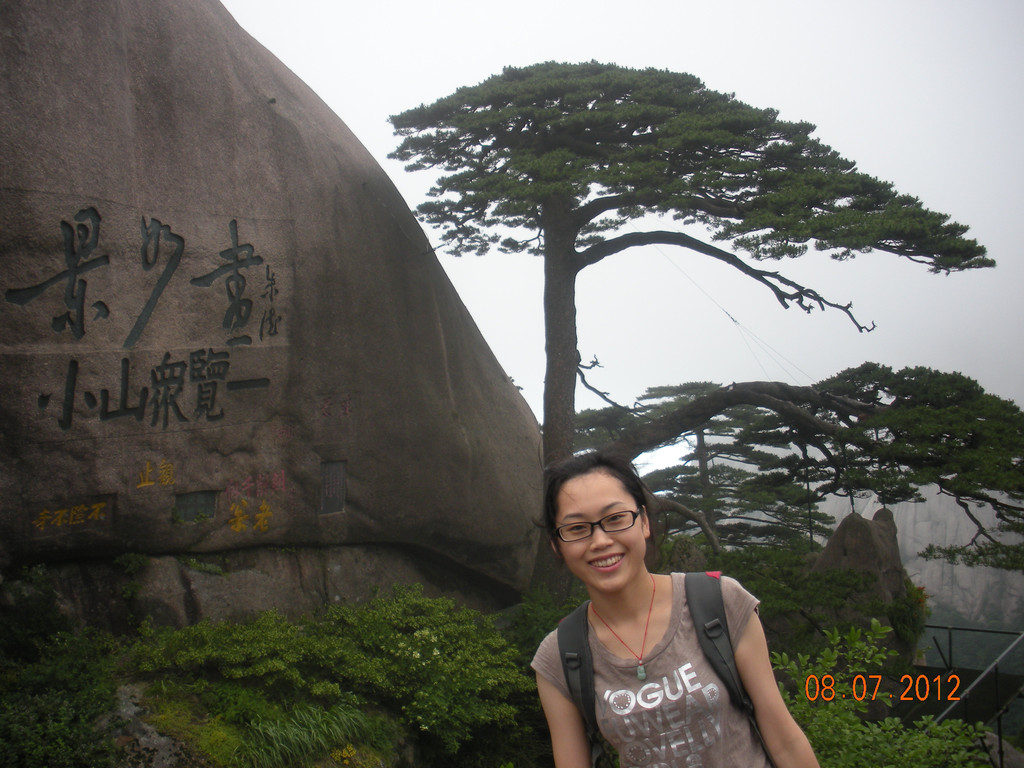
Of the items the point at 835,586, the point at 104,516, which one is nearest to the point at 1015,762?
the point at 835,586

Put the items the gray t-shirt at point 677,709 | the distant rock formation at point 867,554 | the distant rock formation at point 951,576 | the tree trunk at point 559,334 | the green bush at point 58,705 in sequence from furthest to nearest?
the distant rock formation at point 951,576 → the distant rock formation at point 867,554 → the tree trunk at point 559,334 → the green bush at point 58,705 → the gray t-shirt at point 677,709

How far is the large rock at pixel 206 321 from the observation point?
4531 mm

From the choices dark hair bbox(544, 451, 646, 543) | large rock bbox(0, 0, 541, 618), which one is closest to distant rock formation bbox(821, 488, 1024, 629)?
large rock bbox(0, 0, 541, 618)

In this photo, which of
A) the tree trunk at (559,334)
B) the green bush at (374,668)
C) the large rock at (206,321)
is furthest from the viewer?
the tree trunk at (559,334)

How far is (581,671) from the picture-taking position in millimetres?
1553

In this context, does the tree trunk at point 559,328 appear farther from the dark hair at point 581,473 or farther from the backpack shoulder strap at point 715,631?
the backpack shoulder strap at point 715,631

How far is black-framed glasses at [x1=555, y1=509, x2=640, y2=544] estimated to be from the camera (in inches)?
62.7

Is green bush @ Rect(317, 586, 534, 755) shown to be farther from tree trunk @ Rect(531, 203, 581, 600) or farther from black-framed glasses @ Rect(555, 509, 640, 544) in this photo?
black-framed glasses @ Rect(555, 509, 640, 544)

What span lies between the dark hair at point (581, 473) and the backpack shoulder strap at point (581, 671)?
20 cm

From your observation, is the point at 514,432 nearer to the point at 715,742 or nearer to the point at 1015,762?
the point at 1015,762

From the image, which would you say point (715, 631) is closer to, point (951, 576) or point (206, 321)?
point (206, 321)

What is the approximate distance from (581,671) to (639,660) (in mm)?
119

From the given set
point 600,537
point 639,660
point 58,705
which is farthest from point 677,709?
point 58,705

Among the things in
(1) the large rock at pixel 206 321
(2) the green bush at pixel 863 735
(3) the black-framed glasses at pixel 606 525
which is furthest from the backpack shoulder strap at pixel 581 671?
(1) the large rock at pixel 206 321
